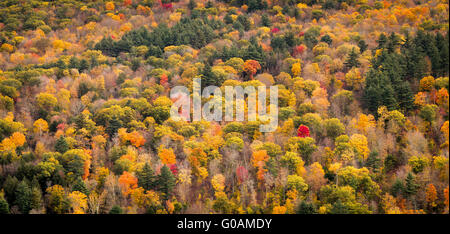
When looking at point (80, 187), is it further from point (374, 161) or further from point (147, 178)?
point (374, 161)

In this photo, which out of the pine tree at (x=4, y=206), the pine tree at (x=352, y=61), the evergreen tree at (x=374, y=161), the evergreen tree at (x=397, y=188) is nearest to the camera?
the pine tree at (x=4, y=206)

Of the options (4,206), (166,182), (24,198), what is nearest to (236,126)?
(166,182)

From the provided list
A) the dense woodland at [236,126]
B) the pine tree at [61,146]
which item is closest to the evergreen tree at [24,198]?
the dense woodland at [236,126]

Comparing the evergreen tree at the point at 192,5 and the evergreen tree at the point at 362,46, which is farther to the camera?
the evergreen tree at the point at 192,5

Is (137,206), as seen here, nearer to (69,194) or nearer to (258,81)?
(69,194)

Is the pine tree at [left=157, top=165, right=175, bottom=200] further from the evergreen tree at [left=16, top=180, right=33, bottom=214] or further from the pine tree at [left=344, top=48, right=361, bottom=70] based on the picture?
the pine tree at [left=344, top=48, right=361, bottom=70]

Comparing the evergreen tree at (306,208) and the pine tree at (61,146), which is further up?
the pine tree at (61,146)

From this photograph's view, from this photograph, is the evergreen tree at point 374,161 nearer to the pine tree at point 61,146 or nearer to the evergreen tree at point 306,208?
the evergreen tree at point 306,208
